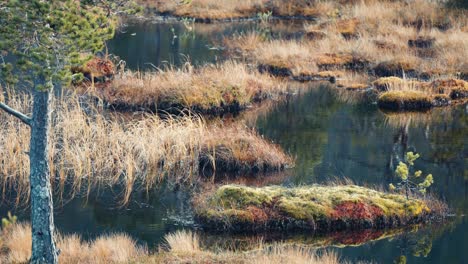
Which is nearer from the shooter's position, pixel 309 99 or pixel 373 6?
pixel 309 99

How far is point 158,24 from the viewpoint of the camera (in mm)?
46656

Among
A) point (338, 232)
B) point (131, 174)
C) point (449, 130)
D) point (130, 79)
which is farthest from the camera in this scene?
point (130, 79)

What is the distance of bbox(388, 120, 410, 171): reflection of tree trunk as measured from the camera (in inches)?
876

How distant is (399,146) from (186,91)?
22.7 feet

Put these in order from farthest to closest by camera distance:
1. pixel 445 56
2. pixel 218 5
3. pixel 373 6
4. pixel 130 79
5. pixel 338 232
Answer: pixel 218 5, pixel 373 6, pixel 445 56, pixel 130 79, pixel 338 232

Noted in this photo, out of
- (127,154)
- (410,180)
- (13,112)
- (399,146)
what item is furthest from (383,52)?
(13,112)

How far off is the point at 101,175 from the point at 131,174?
0.79 metres

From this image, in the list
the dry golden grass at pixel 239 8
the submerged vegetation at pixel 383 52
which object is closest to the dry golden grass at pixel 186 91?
the submerged vegetation at pixel 383 52

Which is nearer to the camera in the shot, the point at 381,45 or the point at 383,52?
the point at 383,52

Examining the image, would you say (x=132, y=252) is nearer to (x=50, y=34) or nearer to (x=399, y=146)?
(x=50, y=34)

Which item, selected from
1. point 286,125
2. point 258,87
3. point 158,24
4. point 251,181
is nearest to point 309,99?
point 258,87

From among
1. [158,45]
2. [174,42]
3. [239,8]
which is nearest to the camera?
[158,45]

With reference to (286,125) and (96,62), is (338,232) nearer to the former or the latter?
(286,125)

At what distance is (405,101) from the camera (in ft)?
94.1
